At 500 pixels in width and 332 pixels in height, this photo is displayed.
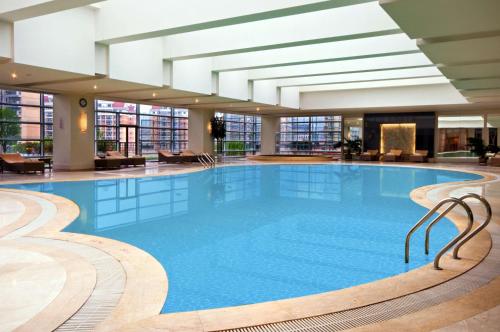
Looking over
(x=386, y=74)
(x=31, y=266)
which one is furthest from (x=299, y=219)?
(x=386, y=74)

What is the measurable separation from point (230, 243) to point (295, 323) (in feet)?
9.79

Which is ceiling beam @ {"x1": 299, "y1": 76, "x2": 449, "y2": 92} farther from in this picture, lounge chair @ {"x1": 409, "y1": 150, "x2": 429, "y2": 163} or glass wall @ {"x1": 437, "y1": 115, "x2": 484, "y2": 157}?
glass wall @ {"x1": 437, "y1": 115, "x2": 484, "y2": 157}

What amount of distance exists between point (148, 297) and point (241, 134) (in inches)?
1131

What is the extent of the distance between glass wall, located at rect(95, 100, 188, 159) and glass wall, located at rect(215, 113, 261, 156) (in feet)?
15.3

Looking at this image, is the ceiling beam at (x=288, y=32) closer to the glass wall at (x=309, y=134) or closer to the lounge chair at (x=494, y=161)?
the lounge chair at (x=494, y=161)

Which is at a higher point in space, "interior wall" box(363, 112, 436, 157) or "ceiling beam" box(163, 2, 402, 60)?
"ceiling beam" box(163, 2, 402, 60)

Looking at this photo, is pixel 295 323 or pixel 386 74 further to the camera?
pixel 386 74

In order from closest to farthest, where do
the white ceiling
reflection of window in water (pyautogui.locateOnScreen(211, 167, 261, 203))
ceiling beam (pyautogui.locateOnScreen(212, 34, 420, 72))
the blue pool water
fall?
the blue pool water → the white ceiling → reflection of window in water (pyautogui.locateOnScreen(211, 167, 261, 203)) → ceiling beam (pyautogui.locateOnScreen(212, 34, 420, 72))

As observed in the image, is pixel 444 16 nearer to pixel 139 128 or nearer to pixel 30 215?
pixel 30 215

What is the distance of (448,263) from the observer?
15.5 feet

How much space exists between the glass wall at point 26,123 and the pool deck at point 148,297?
1318 cm

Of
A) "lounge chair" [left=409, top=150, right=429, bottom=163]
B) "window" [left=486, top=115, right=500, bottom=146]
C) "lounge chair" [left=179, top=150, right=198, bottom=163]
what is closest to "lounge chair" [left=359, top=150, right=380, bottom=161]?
"lounge chair" [left=409, top=150, right=429, bottom=163]

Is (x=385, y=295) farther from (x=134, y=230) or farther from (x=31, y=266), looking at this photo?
(x=134, y=230)

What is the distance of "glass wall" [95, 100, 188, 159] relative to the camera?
2148 cm
